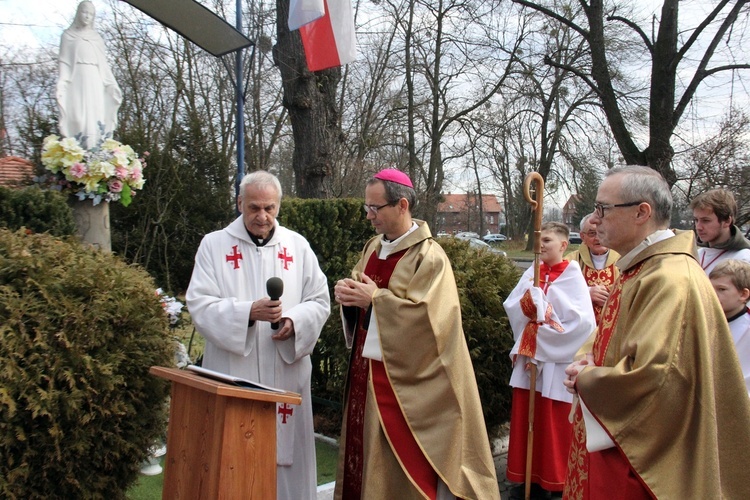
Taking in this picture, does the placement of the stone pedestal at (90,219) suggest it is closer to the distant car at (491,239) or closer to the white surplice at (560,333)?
the white surplice at (560,333)

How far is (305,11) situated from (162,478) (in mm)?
4327

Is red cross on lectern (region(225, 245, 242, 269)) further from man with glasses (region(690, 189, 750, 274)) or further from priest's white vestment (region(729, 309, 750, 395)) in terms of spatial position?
man with glasses (region(690, 189, 750, 274))

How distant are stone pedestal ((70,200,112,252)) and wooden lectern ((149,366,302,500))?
3.85 m

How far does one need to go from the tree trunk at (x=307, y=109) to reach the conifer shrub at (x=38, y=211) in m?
3.46

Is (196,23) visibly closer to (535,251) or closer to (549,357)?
(535,251)

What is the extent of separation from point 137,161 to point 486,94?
17.6m

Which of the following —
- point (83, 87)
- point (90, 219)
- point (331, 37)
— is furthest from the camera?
point (331, 37)

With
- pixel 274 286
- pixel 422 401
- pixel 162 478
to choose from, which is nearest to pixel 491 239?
pixel 162 478

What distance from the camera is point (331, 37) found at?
250 inches

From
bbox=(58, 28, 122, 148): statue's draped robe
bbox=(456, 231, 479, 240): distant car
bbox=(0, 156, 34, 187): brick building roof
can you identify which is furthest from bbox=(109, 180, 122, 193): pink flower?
bbox=(0, 156, 34, 187): brick building roof

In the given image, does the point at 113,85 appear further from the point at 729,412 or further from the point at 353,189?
the point at 353,189

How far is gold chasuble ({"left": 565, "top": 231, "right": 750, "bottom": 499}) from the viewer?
2217 millimetres

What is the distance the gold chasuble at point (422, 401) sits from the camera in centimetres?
323

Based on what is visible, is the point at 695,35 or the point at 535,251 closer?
the point at 535,251
